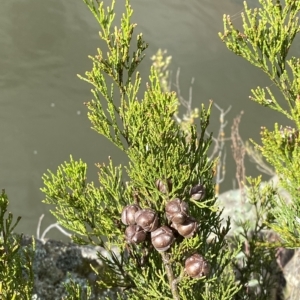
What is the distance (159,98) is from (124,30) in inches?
7.9

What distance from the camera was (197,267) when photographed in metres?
0.83

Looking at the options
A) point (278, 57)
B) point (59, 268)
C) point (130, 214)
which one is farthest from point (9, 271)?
point (278, 57)

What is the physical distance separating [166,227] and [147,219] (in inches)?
2.2

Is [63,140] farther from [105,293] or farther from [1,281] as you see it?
[1,281]

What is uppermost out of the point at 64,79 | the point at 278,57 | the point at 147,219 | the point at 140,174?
the point at 64,79

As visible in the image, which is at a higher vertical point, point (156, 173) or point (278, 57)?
point (278, 57)

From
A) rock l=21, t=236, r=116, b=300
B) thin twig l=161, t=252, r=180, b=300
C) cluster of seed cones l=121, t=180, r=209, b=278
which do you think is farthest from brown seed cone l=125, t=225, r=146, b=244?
rock l=21, t=236, r=116, b=300

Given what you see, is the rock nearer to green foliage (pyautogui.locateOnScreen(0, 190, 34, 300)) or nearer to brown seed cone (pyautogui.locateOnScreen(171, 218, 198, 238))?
green foliage (pyautogui.locateOnScreen(0, 190, 34, 300))

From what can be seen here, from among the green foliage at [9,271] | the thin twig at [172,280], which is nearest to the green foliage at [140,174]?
the thin twig at [172,280]

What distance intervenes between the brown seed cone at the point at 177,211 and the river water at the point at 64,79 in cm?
305

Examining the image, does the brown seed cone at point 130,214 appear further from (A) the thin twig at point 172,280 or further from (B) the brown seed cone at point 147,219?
(A) the thin twig at point 172,280

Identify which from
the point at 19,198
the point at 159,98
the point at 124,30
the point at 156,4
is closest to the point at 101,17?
the point at 124,30

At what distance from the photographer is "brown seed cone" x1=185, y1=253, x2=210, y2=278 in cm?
83

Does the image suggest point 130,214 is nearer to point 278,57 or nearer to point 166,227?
point 166,227
